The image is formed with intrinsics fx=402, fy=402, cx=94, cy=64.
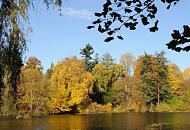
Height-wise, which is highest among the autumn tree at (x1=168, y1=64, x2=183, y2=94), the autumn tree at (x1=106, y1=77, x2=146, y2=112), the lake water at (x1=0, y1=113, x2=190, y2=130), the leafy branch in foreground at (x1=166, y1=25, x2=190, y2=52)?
the autumn tree at (x1=168, y1=64, x2=183, y2=94)

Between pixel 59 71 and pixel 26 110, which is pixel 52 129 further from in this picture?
pixel 59 71

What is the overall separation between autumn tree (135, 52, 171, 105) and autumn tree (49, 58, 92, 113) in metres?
11.3

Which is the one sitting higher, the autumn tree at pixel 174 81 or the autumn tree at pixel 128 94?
the autumn tree at pixel 174 81

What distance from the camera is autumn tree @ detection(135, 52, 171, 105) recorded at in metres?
63.7

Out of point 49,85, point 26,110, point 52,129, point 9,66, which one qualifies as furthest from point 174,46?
point 49,85

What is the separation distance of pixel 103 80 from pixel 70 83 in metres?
9.56

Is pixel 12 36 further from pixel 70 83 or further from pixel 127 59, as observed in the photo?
pixel 127 59

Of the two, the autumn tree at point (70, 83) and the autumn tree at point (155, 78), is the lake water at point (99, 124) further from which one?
the autumn tree at point (155, 78)

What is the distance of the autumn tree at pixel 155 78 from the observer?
209 ft

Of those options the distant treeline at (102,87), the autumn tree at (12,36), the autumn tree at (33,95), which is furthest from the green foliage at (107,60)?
the autumn tree at (12,36)

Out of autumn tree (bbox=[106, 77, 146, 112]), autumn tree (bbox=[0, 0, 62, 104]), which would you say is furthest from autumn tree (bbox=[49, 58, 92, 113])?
autumn tree (bbox=[0, 0, 62, 104])

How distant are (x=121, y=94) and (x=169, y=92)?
8.06 metres

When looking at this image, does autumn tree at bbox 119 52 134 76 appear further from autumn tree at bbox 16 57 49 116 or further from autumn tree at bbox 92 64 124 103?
autumn tree at bbox 16 57 49 116

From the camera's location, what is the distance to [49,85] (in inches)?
2094
